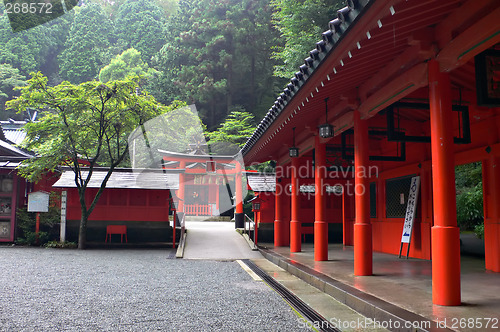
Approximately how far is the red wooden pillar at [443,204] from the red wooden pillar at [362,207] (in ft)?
7.72

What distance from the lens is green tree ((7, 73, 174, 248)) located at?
45.3 feet

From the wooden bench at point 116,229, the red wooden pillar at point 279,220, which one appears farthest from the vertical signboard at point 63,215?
the red wooden pillar at point 279,220

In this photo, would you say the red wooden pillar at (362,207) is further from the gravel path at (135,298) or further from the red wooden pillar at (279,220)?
the red wooden pillar at (279,220)

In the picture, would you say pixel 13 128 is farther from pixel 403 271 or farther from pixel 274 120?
pixel 403 271

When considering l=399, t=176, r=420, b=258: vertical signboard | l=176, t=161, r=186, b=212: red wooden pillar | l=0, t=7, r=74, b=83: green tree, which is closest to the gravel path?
l=399, t=176, r=420, b=258: vertical signboard

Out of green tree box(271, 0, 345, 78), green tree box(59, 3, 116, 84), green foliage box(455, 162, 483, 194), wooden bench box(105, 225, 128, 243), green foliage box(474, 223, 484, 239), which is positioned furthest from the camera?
green tree box(59, 3, 116, 84)

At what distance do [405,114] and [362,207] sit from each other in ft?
9.46

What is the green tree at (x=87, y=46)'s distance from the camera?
145 feet

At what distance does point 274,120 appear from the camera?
30.2ft

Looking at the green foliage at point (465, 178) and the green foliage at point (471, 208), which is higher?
the green foliage at point (465, 178)

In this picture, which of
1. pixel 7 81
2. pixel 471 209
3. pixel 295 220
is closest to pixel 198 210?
pixel 295 220

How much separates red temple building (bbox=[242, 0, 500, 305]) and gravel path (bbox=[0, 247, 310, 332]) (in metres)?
2.18

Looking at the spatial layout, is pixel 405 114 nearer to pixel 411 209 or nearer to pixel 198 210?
pixel 411 209

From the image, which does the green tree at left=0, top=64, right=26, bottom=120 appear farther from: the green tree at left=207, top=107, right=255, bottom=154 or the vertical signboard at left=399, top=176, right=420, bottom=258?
the vertical signboard at left=399, top=176, right=420, bottom=258
